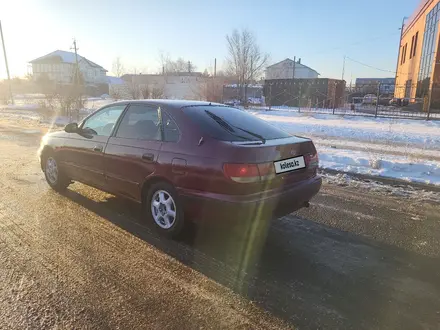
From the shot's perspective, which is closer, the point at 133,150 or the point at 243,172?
the point at 243,172

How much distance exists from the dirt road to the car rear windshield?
1.01 meters

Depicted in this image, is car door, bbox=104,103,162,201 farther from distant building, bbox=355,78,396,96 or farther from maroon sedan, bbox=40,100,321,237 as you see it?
distant building, bbox=355,78,396,96

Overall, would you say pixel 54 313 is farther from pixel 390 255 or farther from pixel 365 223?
pixel 365 223

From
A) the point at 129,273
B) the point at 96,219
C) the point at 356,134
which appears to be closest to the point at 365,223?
the point at 129,273

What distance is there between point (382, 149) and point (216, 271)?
8.42 metres

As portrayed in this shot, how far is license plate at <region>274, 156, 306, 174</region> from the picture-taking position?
11.6 ft

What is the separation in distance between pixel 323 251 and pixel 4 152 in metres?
8.58

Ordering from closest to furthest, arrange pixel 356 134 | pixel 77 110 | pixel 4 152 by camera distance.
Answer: pixel 4 152
pixel 356 134
pixel 77 110

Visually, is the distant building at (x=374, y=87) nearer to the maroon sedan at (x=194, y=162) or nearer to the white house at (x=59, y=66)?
the maroon sedan at (x=194, y=162)

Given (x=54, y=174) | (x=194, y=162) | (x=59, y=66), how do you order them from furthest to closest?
(x=59, y=66) → (x=54, y=174) → (x=194, y=162)

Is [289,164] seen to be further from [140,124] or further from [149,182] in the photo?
[140,124]

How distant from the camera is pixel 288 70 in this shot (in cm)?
8181

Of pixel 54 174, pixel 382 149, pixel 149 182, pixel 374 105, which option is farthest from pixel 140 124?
pixel 374 105

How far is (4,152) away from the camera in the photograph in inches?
348
